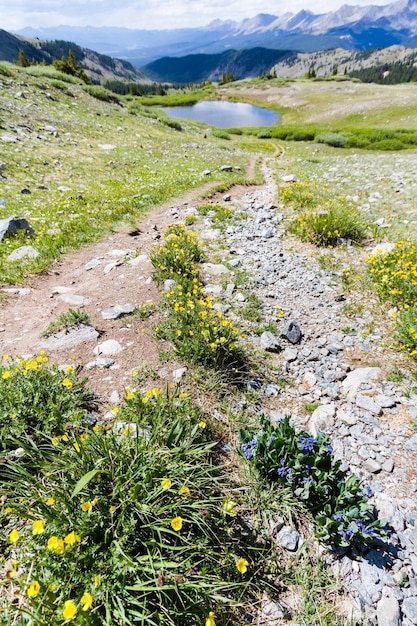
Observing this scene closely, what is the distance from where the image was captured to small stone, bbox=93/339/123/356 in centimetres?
593

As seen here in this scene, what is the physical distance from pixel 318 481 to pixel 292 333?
11.2 feet

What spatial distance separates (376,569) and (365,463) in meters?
1.23

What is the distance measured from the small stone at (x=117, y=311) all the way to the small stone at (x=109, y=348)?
0.84 metres

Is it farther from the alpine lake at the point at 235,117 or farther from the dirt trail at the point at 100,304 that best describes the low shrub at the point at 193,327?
the alpine lake at the point at 235,117

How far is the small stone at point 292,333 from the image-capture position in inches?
262

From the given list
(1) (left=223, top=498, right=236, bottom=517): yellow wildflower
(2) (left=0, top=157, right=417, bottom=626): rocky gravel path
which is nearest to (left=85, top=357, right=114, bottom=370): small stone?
(2) (left=0, top=157, right=417, bottom=626): rocky gravel path

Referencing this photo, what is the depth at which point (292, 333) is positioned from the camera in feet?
22.0

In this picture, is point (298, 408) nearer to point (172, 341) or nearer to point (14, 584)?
point (172, 341)

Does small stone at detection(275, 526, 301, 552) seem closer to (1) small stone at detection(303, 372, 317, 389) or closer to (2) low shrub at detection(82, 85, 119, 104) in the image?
(1) small stone at detection(303, 372, 317, 389)

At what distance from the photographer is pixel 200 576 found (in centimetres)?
285

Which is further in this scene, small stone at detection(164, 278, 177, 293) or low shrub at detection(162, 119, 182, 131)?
low shrub at detection(162, 119, 182, 131)

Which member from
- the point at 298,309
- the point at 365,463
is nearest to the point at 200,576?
the point at 365,463

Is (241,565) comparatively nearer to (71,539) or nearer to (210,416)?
(71,539)

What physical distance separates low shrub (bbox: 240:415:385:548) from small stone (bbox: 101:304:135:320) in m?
3.88
